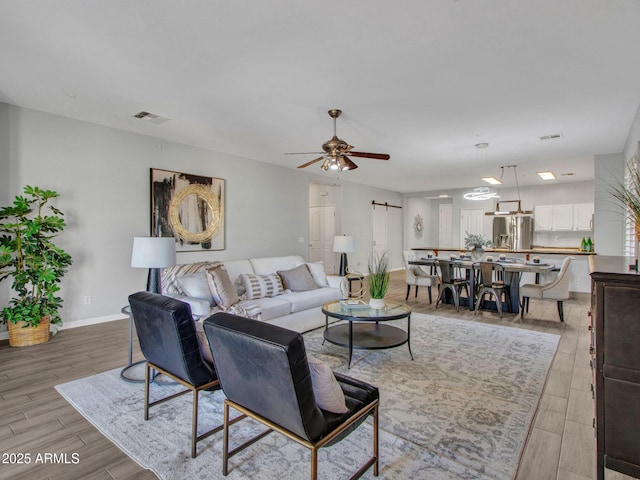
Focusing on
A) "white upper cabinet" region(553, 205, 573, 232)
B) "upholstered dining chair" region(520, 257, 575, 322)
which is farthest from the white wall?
"white upper cabinet" region(553, 205, 573, 232)

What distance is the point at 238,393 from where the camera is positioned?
5.56 ft

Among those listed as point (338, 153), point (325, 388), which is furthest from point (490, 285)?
point (325, 388)

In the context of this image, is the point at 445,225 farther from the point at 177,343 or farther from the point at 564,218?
the point at 177,343

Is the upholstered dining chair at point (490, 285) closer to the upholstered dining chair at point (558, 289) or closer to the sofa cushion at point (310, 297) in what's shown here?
the upholstered dining chair at point (558, 289)

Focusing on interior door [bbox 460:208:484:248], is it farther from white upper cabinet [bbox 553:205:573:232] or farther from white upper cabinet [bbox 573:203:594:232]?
white upper cabinet [bbox 573:203:594:232]

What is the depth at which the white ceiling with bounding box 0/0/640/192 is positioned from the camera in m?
2.26

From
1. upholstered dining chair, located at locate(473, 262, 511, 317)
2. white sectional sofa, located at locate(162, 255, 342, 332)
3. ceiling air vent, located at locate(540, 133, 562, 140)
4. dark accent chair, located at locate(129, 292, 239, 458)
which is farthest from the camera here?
upholstered dining chair, located at locate(473, 262, 511, 317)

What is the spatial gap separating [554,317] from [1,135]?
770 cm

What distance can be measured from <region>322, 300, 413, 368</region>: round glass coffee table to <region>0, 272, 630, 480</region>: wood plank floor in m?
1.27

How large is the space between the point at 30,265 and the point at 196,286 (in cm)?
190

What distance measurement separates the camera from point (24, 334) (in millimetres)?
3805

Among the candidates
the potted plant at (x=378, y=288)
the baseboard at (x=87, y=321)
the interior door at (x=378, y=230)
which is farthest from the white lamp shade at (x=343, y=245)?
the interior door at (x=378, y=230)

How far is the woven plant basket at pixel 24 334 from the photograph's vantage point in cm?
379

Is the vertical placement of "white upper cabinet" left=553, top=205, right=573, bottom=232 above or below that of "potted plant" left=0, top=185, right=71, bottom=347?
above
